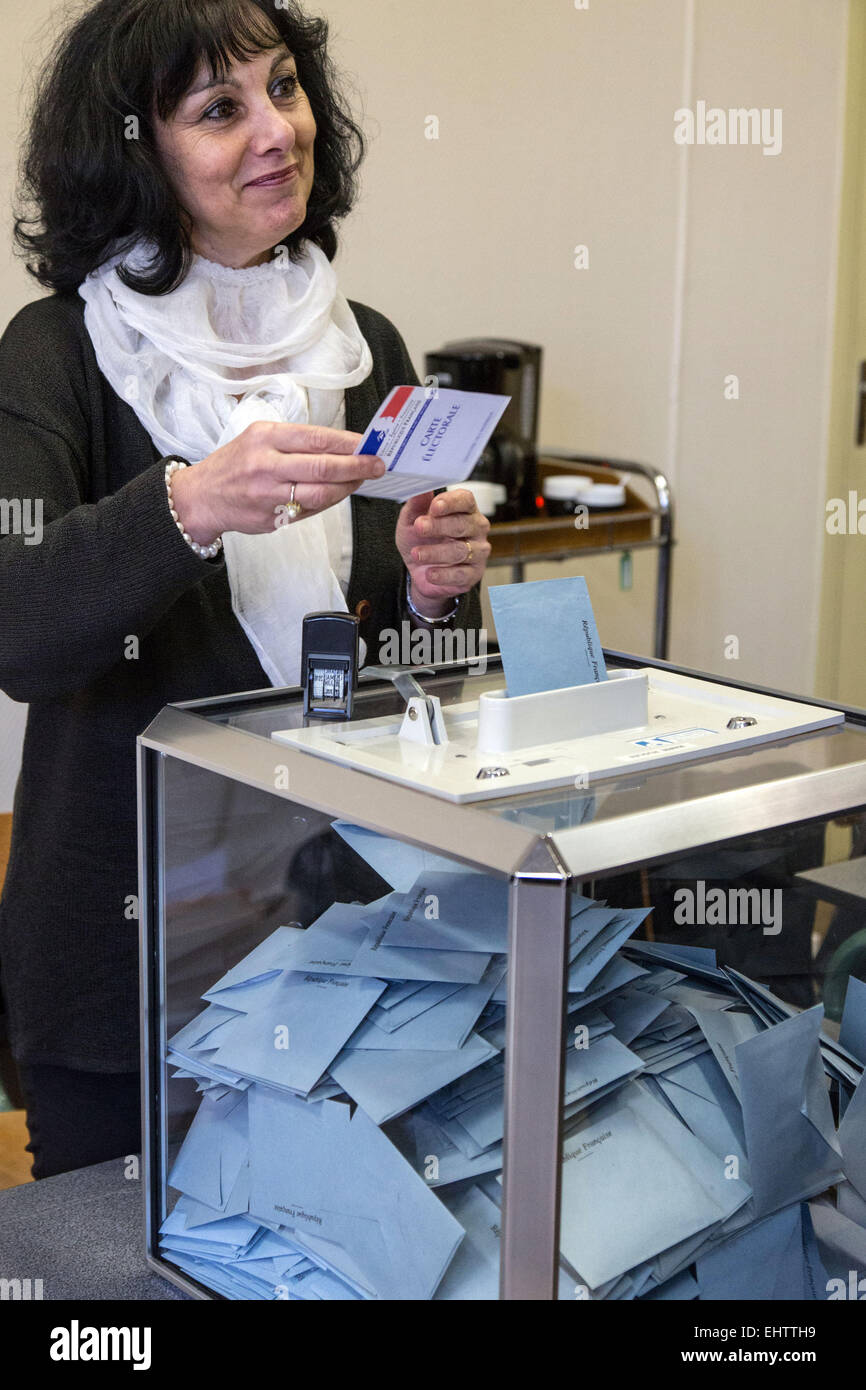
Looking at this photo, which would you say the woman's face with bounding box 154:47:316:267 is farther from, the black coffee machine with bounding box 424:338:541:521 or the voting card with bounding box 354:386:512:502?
the black coffee machine with bounding box 424:338:541:521

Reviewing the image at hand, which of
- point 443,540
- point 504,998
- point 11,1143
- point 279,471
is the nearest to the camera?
point 504,998

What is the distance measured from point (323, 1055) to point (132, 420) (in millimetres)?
701

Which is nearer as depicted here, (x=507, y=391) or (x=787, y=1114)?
(x=787, y=1114)

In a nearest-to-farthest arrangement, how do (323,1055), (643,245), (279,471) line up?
(323,1055)
(279,471)
(643,245)

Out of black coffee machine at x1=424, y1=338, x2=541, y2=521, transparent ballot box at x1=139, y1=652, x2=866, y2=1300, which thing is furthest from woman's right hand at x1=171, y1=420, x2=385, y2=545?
black coffee machine at x1=424, y1=338, x2=541, y2=521

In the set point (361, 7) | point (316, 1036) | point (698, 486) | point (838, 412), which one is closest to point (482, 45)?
point (361, 7)

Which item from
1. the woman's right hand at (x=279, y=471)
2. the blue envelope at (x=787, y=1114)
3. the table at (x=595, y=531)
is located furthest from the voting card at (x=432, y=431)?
the table at (x=595, y=531)

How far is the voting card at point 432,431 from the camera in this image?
2.68 feet

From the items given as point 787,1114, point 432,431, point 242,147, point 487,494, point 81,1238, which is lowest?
point 81,1238

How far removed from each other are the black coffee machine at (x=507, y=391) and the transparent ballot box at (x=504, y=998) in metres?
1.78

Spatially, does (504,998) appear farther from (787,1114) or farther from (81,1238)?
(81,1238)

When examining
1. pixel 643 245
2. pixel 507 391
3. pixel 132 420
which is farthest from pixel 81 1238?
pixel 643 245

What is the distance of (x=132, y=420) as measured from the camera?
125cm

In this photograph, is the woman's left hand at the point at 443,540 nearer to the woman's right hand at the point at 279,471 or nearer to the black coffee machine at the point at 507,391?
the woman's right hand at the point at 279,471
